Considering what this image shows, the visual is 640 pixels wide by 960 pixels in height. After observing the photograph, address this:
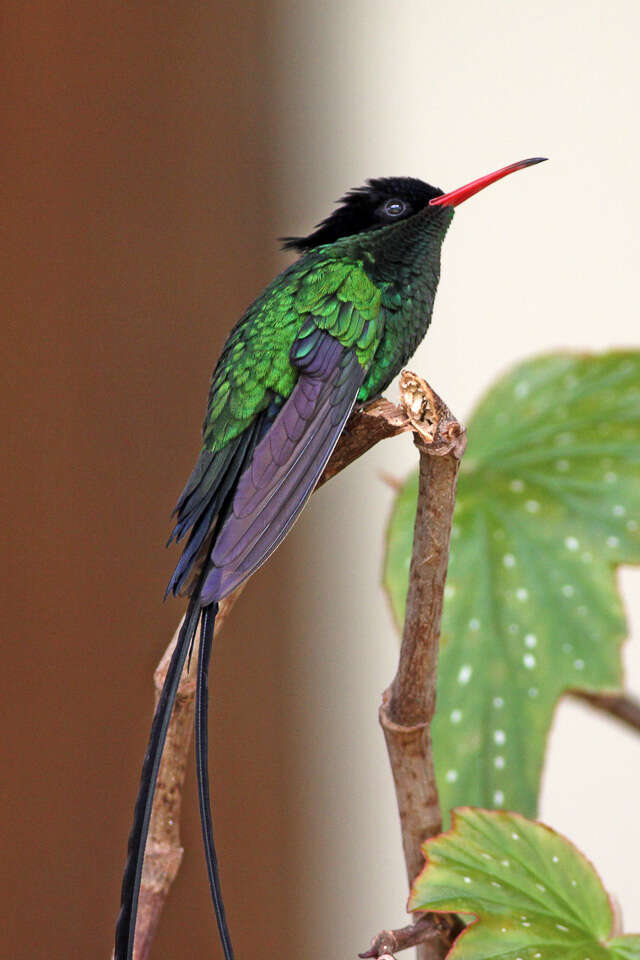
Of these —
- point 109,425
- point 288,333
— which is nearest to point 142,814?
point 288,333

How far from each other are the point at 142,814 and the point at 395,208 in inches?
14.9

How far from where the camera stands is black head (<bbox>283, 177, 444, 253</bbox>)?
576 mm

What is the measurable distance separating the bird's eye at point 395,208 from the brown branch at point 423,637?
168mm

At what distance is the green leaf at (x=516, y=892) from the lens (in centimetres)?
41

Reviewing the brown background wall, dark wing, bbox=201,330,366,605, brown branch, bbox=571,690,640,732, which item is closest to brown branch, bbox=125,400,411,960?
dark wing, bbox=201,330,366,605

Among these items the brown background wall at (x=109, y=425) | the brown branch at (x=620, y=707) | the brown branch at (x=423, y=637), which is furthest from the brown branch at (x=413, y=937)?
the brown background wall at (x=109, y=425)

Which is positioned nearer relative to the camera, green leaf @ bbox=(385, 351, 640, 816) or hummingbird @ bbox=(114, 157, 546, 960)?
hummingbird @ bbox=(114, 157, 546, 960)

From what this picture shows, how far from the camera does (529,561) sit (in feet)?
2.16

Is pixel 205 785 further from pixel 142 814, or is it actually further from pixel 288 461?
pixel 288 461

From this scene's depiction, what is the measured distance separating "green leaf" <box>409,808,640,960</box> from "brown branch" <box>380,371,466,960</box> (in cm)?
4

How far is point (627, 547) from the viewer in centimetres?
65

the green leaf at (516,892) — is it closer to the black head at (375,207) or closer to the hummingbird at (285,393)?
the hummingbird at (285,393)

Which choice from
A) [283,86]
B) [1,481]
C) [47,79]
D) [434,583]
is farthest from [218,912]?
[283,86]

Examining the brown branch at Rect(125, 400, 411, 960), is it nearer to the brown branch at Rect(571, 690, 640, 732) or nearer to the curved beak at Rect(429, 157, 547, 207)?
the curved beak at Rect(429, 157, 547, 207)
